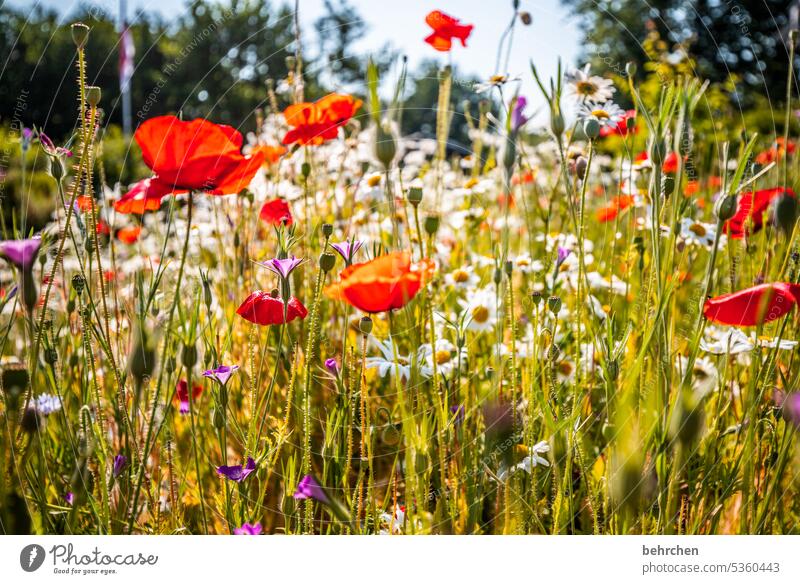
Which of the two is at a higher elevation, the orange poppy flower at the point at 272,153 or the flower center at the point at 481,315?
the orange poppy flower at the point at 272,153

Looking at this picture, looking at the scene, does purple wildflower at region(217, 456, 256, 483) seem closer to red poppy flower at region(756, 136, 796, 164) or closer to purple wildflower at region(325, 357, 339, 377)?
purple wildflower at region(325, 357, 339, 377)

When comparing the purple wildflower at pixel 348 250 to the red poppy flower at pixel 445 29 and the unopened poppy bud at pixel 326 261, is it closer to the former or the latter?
the unopened poppy bud at pixel 326 261

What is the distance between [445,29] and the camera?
519mm

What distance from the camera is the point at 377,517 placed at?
18.4 inches

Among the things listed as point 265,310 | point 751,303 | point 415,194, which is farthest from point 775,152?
point 265,310

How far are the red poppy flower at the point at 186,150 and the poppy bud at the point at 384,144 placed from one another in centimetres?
10

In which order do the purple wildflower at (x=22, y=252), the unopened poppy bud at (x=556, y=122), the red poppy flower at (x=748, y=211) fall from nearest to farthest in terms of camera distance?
the purple wildflower at (x=22, y=252), the unopened poppy bud at (x=556, y=122), the red poppy flower at (x=748, y=211)

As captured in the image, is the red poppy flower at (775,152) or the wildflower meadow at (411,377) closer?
the wildflower meadow at (411,377)

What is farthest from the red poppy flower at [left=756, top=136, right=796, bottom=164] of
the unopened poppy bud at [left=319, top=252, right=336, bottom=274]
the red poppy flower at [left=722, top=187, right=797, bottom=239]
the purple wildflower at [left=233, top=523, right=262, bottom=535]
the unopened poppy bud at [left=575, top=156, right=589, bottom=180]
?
the purple wildflower at [left=233, top=523, right=262, bottom=535]

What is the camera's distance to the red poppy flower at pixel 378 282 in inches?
14.1

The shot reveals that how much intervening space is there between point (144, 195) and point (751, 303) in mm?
415

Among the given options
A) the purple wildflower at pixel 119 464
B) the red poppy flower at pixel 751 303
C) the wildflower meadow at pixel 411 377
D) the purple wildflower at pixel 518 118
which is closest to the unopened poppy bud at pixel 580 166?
the wildflower meadow at pixel 411 377
